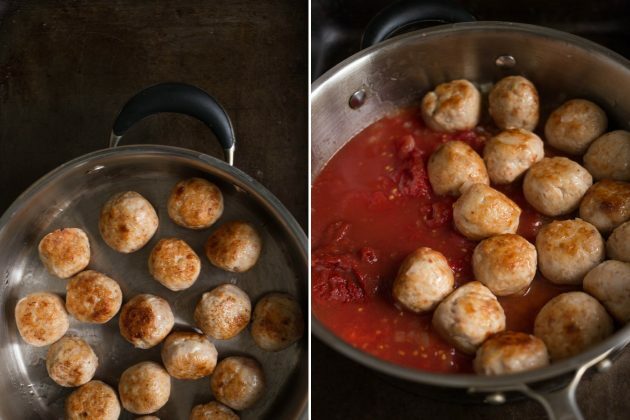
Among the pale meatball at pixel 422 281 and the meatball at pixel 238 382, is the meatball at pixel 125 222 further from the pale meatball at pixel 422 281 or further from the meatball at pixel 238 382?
the pale meatball at pixel 422 281

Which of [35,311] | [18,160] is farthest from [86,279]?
[18,160]

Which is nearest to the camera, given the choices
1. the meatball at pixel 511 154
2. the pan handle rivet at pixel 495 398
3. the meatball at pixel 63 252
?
the pan handle rivet at pixel 495 398

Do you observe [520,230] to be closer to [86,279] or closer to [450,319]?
[450,319]

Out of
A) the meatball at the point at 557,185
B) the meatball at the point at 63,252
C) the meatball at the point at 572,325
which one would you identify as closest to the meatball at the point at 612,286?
the meatball at the point at 572,325

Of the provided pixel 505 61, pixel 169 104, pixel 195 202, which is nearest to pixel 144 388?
pixel 195 202

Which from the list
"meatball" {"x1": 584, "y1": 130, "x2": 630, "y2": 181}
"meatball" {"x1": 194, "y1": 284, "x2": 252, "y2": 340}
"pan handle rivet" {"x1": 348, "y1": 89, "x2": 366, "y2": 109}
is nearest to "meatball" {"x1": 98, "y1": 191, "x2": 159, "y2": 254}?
"meatball" {"x1": 194, "y1": 284, "x2": 252, "y2": 340}

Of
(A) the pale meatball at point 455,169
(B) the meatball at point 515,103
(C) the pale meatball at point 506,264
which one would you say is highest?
(B) the meatball at point 515,103

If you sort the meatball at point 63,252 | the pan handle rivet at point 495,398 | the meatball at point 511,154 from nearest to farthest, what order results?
the pan handle rivet at point 495,398, the meatball at point 63,252, the meatball at point 511,154
